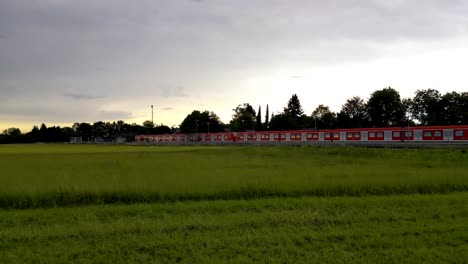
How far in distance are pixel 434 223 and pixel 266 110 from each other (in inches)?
6587

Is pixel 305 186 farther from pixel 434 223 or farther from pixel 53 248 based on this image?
pixel 53 248

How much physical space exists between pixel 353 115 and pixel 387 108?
1244 cm

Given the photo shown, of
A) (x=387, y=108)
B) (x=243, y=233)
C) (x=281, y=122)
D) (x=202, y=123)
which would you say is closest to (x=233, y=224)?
(x=243, y=233)

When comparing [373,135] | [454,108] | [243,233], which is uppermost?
[454,108]

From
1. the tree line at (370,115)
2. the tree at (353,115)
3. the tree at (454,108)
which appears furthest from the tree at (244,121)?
the tree at (454,108)

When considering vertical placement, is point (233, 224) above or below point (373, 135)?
below

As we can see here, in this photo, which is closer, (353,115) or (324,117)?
(353,115)

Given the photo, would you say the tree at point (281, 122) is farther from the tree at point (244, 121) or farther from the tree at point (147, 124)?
the tree at point (147, 124)

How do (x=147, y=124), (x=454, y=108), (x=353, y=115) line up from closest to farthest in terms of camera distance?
(x=454, y=108), (x=353, y=115), (x=147, y=124)

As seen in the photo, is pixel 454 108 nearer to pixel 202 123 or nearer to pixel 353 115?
pixel 353 115

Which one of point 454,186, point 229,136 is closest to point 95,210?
point 454,186

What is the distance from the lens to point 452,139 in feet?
184

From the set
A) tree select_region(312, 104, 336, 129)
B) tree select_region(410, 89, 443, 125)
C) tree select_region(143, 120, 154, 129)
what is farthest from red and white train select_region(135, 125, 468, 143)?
tree select_region(143, 120, 154, 129)

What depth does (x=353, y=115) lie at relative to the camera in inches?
5305
